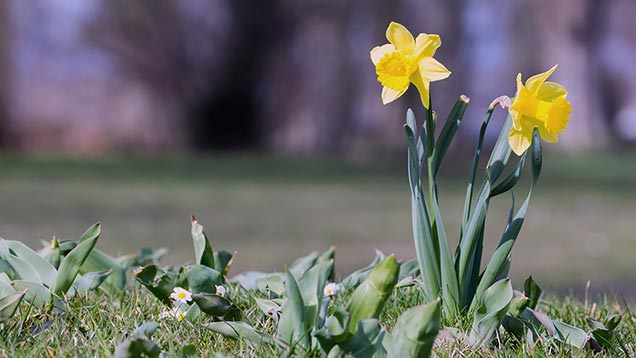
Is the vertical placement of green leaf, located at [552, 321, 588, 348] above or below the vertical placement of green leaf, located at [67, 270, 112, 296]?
below

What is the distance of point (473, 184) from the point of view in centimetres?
225

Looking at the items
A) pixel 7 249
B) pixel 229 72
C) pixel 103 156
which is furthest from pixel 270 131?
pixel 7 249

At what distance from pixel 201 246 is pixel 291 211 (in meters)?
5.66

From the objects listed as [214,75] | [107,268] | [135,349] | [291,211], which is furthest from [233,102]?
[135,349]

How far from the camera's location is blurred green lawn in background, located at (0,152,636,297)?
573cm

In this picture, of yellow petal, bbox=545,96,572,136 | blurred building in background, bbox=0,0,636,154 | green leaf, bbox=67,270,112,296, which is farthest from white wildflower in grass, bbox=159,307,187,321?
blurred building in background, bbox=0,0,636,154

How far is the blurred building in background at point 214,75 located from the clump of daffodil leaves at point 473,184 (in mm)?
11726

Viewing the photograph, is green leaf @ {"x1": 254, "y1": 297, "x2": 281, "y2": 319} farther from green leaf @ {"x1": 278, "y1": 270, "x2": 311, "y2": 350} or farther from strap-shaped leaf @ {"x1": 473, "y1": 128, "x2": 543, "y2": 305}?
strap-shaped leaf @ {"x1": 473, "y1": 128, "x2": 543, "y2": 305}

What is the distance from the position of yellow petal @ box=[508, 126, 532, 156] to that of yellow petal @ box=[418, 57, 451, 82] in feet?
0.71

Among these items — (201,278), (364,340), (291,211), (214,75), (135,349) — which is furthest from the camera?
(214,75)

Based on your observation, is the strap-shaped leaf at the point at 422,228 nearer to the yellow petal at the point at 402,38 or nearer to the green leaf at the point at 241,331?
the yellow petal at the point at 402,38

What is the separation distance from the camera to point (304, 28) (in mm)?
16062

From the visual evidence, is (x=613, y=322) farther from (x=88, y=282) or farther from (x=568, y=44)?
(x=568, y=44)

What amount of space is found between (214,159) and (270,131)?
83.2 inches
